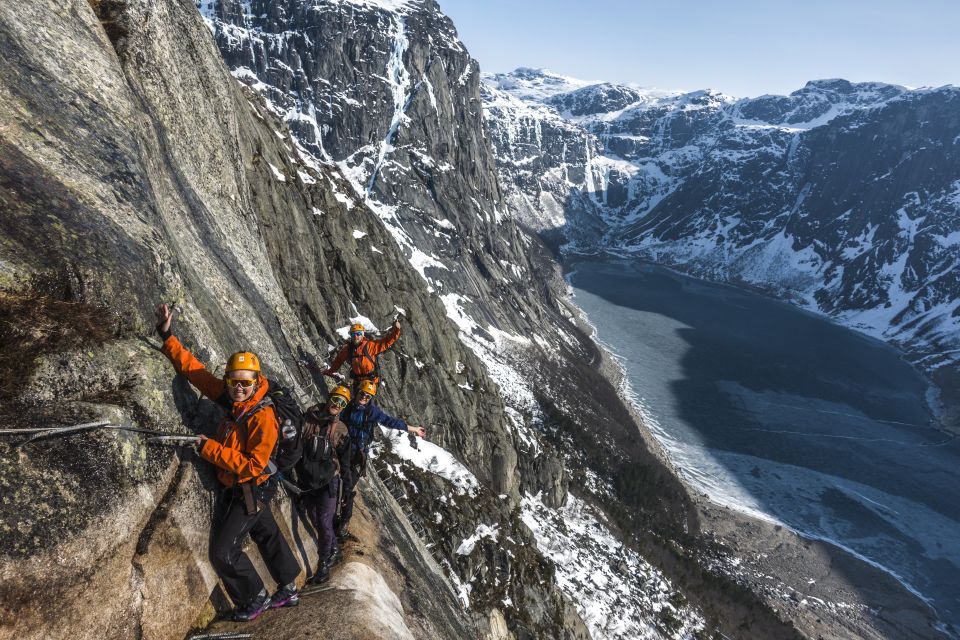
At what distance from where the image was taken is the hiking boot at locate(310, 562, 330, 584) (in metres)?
8.21

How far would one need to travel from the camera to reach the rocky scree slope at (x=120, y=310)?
5.20 meters

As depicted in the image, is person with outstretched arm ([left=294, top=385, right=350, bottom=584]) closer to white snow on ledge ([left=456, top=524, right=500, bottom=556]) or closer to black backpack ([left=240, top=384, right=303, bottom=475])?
black backpack ([left=240, top=384, right=303, bottom=475])

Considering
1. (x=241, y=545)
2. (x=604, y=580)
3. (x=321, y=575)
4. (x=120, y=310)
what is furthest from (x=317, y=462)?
(x=604, y=580)

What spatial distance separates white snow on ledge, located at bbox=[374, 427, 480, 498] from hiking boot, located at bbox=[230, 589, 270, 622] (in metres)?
15.7

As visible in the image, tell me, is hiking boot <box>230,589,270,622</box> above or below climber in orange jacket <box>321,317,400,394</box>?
below

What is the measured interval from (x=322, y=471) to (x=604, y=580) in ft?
109

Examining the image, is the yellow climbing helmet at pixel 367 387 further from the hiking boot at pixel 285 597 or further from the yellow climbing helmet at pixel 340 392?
the hiking boot at pixel 285 597

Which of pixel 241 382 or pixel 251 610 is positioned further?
pixel 251 610

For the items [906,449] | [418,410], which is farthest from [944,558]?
[418,410]

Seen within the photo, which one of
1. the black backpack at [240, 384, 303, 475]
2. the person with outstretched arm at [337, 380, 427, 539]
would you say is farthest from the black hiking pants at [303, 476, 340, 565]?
the black backpack at [240, 384, 303, 475]

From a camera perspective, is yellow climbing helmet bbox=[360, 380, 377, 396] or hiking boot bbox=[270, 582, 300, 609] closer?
hiking boot bbox=[270, 582, 300, 609]

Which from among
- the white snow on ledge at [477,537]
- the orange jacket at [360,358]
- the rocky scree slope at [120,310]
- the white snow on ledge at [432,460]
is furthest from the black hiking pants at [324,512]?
the white snow on ledge at [432,460]

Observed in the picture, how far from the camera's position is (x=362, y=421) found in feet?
33.4

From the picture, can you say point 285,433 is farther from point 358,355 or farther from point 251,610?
point 358,355
